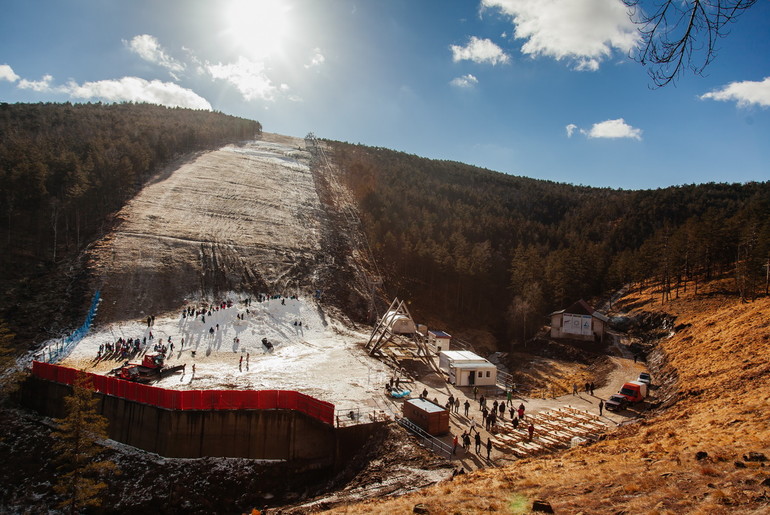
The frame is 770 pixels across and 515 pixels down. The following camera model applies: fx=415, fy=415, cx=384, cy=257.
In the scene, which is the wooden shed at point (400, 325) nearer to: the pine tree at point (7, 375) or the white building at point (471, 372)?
→ the white building at point (471, 372)

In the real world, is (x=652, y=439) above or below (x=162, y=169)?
below

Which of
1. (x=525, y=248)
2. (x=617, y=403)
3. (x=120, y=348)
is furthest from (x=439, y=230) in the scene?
(x=120, y=348)

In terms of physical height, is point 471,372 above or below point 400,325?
below

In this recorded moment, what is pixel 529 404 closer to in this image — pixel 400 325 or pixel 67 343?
pixel 400 325

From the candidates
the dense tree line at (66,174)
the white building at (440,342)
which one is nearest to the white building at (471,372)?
the white building at (440,342)

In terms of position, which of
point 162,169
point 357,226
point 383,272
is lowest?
point 383,272

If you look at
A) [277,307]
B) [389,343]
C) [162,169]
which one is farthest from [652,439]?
[162,169]

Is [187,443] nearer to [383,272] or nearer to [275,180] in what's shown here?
[383,272]
